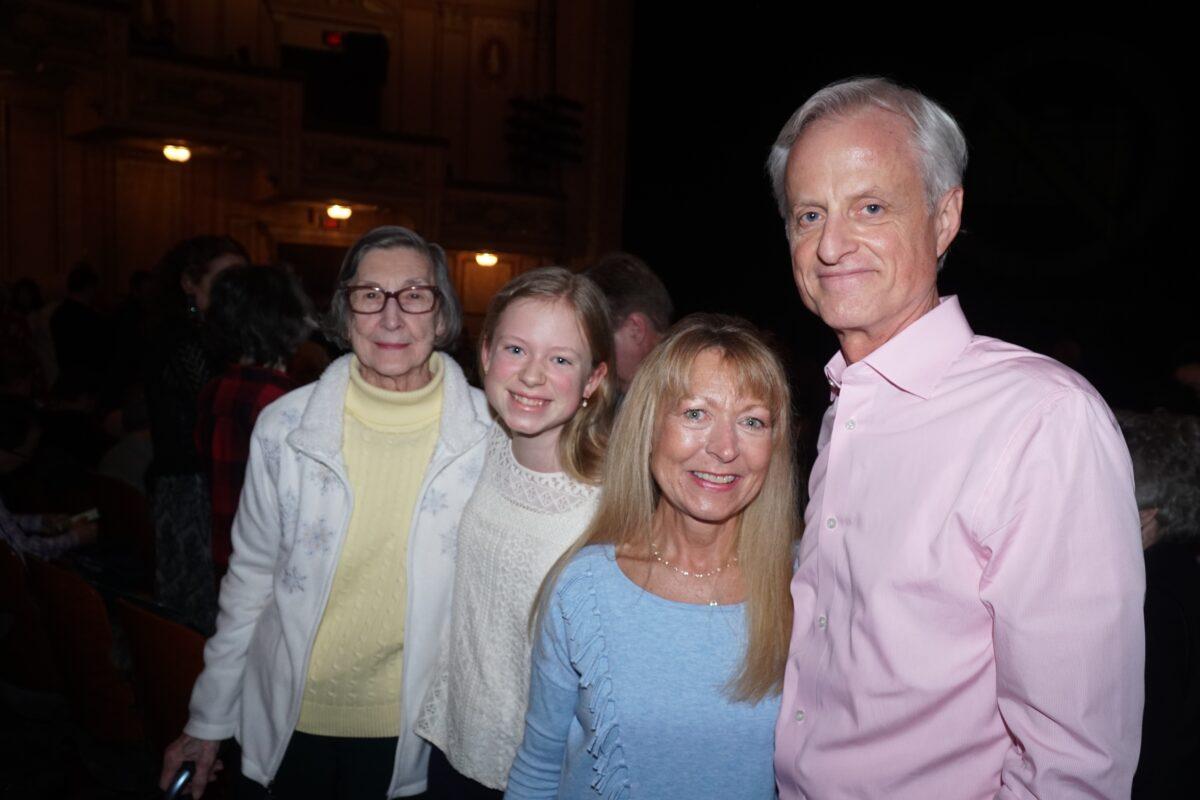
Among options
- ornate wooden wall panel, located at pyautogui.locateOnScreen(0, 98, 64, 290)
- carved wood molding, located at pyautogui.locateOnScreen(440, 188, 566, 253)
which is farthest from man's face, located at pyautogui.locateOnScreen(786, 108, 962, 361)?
ornate wooden wall panel, located at pyautogui.locateOnScreen(0, 98, 64, 290)

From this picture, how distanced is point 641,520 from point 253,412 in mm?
1255

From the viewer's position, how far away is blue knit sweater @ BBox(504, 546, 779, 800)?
1.42 m

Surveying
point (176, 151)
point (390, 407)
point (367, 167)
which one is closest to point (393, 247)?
point (390, 407)

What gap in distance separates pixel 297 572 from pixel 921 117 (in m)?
1.39

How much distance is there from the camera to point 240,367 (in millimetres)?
2467

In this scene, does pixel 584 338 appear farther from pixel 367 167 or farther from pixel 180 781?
pixel 367 167

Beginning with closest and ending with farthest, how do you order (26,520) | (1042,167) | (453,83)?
(26,520) < (1042,167) < (453,83)

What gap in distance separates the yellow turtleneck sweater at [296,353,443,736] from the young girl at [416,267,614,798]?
113 mm

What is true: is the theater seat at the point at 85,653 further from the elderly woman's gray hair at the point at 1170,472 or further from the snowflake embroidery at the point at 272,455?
the elderly woman's gray hair at the point at 1170,472

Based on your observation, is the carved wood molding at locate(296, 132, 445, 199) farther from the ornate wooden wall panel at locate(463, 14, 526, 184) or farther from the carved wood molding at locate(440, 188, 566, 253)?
the ornate wooden wall panel at locate(463, 14, 526, 184)

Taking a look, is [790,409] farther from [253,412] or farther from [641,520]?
[253,412]

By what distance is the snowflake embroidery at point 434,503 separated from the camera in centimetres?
182

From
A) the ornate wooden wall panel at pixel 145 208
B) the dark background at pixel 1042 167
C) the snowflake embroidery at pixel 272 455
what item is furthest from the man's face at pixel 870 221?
the ornate wooden wall panel at pixel 145 208

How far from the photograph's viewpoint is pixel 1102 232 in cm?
614
